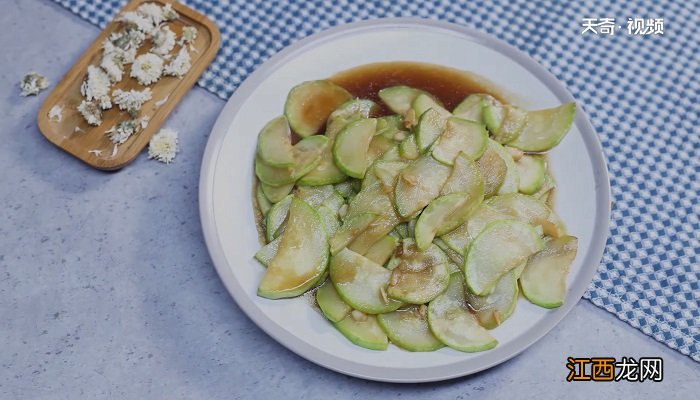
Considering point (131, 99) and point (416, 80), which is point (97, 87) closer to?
point (131, 99)

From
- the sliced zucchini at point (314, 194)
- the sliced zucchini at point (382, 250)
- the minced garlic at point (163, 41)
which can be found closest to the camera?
the sliced zucchini at point (382, 250)

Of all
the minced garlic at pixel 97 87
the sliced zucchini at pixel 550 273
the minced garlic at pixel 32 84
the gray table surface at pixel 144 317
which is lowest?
the gray table surface at pixel 144 317

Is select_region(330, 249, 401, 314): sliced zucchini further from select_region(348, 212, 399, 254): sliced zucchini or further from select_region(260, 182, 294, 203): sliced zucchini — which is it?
select_region(260, 182, 294, 203): sliced zucchini

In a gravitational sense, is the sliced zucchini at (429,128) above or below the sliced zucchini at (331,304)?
above

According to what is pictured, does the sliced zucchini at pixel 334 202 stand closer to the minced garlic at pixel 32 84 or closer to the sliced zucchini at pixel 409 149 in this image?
the sliced zucchini at pixel 409 149

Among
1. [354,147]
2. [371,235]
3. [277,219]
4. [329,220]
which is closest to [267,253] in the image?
[277,219]

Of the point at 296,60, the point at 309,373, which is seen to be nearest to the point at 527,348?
the point at 309,373

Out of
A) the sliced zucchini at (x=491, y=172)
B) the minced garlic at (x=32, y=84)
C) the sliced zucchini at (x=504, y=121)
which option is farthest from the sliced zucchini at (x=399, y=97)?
the minced garlic at (x=32, y=84)
